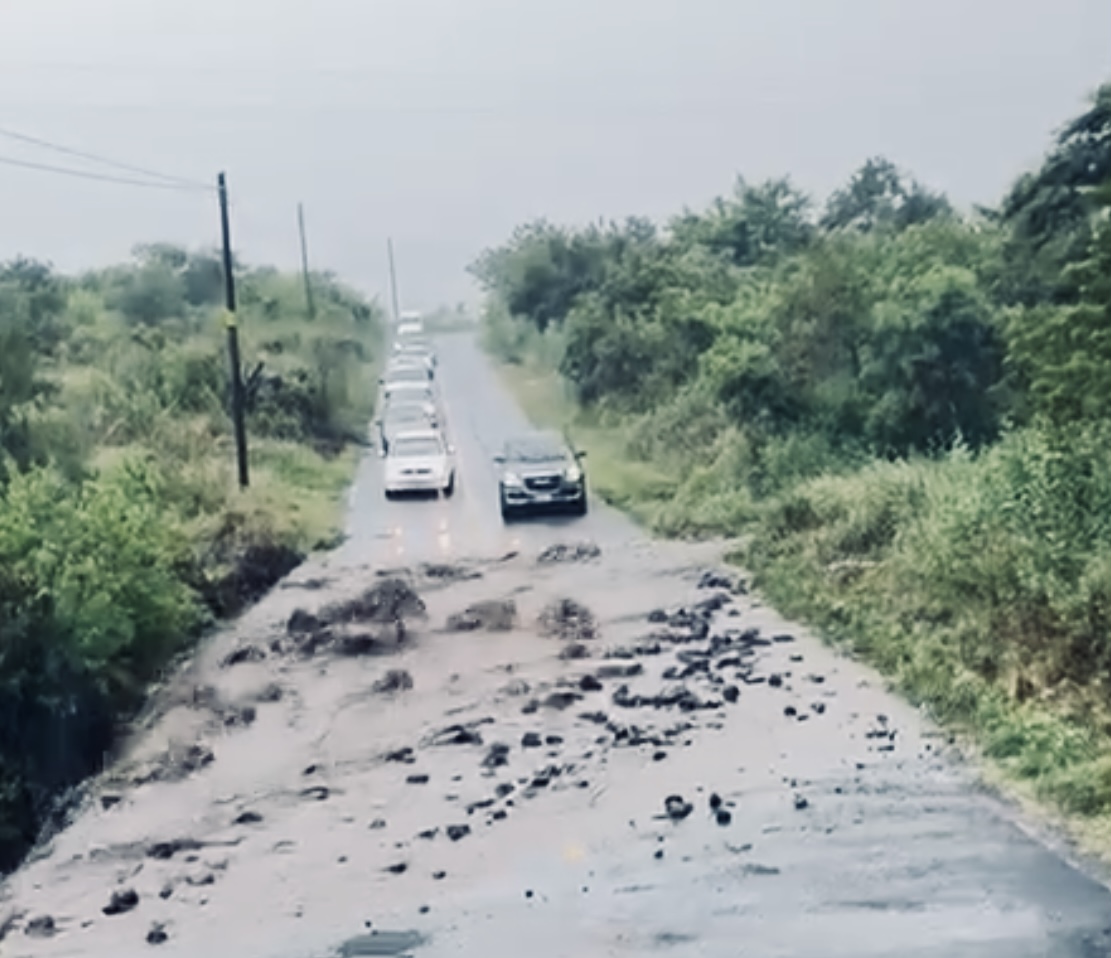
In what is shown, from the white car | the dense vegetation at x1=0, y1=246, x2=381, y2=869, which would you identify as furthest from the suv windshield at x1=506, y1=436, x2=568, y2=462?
the dense vegetation at x1=0, y1=246, x2=381, y2=869

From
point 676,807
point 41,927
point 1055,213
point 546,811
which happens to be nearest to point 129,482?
point 546,811

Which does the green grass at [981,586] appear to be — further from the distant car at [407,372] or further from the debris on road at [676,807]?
the distant car at [407,372]

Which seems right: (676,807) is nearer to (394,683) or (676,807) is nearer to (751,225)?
(394,683)

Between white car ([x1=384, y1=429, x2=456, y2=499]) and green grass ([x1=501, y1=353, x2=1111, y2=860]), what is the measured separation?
792cm

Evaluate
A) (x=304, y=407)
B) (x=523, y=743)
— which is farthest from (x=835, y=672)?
(x=304, y=407)

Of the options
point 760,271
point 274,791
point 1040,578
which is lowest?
point 274,791

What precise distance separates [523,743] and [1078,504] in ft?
23.2

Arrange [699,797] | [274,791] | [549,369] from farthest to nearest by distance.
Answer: [549,369] → [274,791] → [699,797]

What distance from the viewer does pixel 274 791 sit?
1858 centimetres

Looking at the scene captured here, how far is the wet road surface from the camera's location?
1316 centimetres

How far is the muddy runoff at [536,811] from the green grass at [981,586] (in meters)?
0.53

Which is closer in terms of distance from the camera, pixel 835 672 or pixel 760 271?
pixel 835 672

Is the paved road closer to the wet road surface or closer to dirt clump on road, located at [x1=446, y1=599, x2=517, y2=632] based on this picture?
dirt clump on road, located at [x1=446, y1=599, x2=517, y2=632]

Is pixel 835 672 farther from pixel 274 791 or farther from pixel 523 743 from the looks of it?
pixel 274 791
